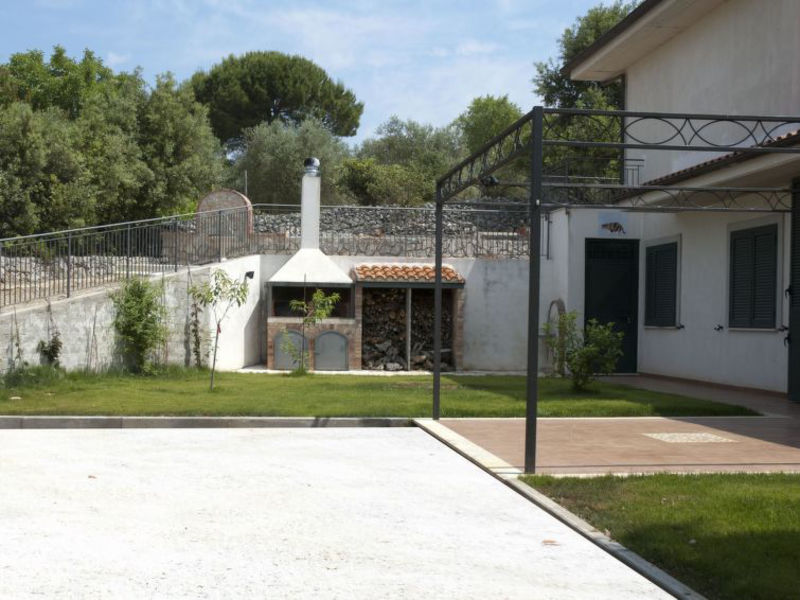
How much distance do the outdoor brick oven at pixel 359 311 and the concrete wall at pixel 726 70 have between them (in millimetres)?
5791

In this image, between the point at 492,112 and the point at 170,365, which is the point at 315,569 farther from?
the point at 492,112

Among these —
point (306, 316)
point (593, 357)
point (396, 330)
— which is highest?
point (306, 316)

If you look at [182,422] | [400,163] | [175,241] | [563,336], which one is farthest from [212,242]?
[400,163]

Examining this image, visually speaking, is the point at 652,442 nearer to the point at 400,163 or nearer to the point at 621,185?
the point at 621,185

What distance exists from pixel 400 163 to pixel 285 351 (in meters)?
34.6

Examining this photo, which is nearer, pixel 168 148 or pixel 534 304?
pixel 534 304

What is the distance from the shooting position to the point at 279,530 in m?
6.05

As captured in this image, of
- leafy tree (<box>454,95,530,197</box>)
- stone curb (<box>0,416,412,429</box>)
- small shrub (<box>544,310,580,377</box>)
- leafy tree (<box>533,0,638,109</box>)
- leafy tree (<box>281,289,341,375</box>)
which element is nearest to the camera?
stone curb (<box>0,416,412,429</box>)

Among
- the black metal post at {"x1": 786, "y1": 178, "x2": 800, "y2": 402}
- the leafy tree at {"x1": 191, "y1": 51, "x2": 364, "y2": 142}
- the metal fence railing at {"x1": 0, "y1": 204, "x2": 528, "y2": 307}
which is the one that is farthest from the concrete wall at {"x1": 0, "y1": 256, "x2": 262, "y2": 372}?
the leafy tree at {"x1": 191, "y1": 51, "x2": 364, "y2": 142}

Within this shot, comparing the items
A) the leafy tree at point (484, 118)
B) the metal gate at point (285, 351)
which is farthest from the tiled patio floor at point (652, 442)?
the leafy tree at point (484, 118)

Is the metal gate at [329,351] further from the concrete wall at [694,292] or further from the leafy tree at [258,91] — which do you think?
the leafy tree at [258,91]

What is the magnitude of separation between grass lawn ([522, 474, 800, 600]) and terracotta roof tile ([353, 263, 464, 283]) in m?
13.7

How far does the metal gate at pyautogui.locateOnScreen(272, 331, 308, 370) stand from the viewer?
2077cm

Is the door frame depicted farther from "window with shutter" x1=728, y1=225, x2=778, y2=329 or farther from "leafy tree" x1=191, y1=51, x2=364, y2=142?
"leafy tree" x1=191, y1=51, x2=364, y2=142
